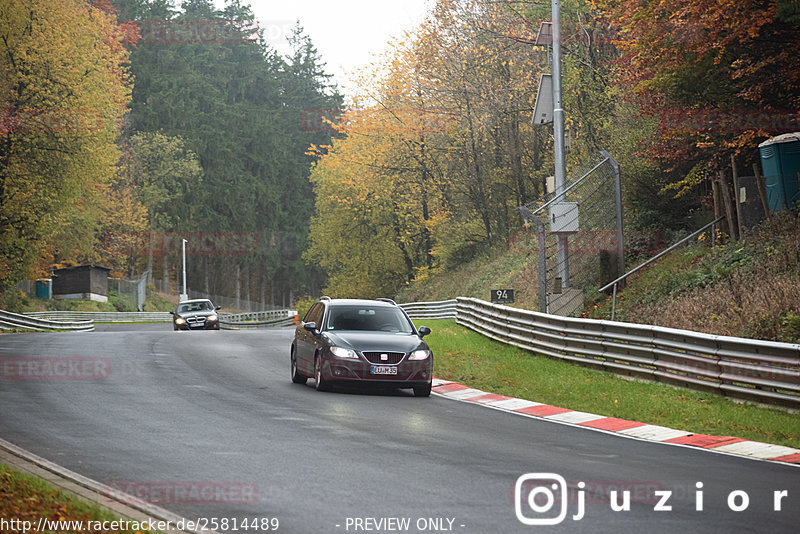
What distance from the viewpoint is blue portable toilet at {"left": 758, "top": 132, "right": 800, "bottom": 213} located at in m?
21.7

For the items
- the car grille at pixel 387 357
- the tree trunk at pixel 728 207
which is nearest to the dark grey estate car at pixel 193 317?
the tree trunk at pixel 728 207

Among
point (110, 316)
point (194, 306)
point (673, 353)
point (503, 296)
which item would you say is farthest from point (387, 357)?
point (110, 316)

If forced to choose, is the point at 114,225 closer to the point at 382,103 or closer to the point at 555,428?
the point at 382,103

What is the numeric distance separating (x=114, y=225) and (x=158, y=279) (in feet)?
79.7

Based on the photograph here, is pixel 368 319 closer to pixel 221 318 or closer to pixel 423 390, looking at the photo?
pixel 423 390

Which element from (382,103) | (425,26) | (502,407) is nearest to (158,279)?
(382,103)

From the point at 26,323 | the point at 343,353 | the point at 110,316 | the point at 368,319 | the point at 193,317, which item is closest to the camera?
the point at 343,353

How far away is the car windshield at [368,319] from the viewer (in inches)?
694

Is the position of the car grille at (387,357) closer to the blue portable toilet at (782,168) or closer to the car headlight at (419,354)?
the car headlight at (419,354)

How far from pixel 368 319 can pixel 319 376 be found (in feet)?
5.50

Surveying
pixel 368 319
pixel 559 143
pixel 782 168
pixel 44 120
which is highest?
pixel 44 120

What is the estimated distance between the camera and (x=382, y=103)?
53.8 m

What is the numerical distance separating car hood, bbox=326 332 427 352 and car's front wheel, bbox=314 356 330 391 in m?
0.46

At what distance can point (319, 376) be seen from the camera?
54.9 feet
